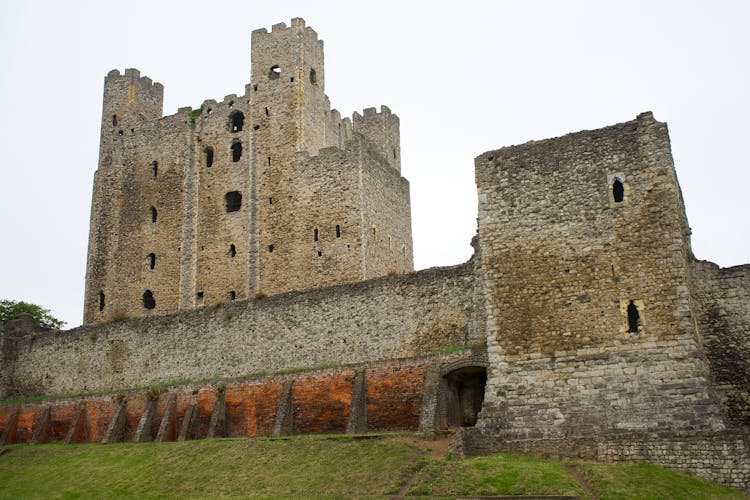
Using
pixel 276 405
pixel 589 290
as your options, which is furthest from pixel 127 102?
pixel 589 290

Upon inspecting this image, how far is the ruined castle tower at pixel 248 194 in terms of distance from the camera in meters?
39.2

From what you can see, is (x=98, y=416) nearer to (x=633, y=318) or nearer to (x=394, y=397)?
(x=394, y=397)

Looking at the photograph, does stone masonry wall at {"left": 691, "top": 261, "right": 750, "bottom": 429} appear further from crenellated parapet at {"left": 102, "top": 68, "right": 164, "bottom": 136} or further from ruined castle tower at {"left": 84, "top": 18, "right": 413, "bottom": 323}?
crenellated parapet at {"left": 102, "top": 68, "right": 164, "bottom": 136}

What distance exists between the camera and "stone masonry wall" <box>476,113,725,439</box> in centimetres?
1866

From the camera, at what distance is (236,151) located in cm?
4328

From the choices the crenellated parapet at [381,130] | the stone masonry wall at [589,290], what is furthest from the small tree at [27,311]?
the stone masonry wall at [589,290]

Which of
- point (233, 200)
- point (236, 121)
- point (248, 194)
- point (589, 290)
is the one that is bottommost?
point (589, 290)

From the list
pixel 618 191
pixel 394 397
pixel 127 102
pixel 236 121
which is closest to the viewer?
pixel 618 191

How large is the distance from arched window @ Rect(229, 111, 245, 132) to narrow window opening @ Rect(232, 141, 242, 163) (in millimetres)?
806

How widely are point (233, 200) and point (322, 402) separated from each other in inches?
765

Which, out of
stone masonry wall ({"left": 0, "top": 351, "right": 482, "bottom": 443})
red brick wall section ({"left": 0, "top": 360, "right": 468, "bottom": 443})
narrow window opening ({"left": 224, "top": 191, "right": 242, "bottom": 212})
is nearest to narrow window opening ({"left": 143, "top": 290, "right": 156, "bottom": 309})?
narrow window opening ({"left": 224, "top": 191, "right": 242, "bottom": 212})

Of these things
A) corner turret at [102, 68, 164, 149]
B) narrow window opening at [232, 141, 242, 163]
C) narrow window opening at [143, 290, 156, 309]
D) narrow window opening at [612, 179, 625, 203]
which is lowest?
narrow window opening at [612, 179, 625, 203]

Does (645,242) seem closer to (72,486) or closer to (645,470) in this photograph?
(645,470)

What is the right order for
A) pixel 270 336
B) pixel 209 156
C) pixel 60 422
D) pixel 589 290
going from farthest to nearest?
pixel 209 156 < pixel 60 422 < pixel 270 336 < pixel 589 290
